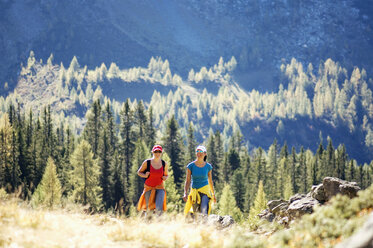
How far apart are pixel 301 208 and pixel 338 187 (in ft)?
4.10

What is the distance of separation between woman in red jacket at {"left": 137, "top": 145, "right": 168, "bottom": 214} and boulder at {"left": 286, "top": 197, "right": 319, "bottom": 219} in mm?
3744

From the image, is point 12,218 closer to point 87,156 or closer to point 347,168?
point 87,156

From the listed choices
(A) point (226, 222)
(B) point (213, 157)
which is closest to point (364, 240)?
(A) point (226, 222)

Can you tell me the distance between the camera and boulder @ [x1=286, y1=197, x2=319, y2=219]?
12.2 m

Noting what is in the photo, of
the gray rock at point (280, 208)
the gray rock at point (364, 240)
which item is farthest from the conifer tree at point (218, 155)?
the gray rock at point (364, 240)

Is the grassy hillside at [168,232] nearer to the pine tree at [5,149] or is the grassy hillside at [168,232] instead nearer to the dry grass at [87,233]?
the dry grass at [87,233]

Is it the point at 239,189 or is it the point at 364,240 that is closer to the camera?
the point at 364,240

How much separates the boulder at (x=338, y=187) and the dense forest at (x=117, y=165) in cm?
2529

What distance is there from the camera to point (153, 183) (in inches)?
462

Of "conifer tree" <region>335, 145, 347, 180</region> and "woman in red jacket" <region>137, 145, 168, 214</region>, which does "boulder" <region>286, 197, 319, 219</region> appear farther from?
"conifer tree" <region>335, 145, 347, 180</region>

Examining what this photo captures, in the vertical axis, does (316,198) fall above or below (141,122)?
below

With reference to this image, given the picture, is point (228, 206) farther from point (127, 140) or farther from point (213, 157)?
point (213, 157)

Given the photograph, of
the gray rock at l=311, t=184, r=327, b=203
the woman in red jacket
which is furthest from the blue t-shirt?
the gray rock at l=311, t=184, r=327, b=203

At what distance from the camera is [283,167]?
3187 inches
